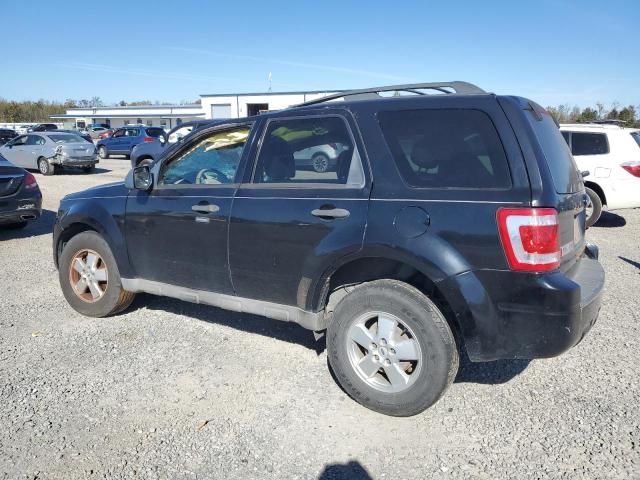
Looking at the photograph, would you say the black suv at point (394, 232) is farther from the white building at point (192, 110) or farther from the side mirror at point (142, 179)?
the white building at point (192, 110)

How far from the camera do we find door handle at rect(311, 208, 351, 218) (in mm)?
3234

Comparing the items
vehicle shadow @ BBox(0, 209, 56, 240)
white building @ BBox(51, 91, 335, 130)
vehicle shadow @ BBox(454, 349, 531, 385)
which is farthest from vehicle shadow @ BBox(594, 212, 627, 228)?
white building @ BBox(51, 91, 335, 130)

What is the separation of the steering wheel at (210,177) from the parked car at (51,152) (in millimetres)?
15814

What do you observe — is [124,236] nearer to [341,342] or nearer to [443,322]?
[341,342]

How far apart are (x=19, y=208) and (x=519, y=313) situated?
7960 millimetres

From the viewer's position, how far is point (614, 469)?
105 inches

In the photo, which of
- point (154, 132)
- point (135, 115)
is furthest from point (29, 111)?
point (154, 132)

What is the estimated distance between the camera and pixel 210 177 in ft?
13.5

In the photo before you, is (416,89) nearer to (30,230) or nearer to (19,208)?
(19,208)

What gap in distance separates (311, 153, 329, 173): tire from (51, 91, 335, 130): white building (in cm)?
3124

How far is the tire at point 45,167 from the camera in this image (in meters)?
18.1

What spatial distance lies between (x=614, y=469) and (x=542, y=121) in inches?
79.2

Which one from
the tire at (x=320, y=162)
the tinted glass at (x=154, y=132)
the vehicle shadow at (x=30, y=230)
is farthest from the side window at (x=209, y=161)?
the tinted glass at (x=154, y=132)

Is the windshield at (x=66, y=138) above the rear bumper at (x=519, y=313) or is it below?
above
